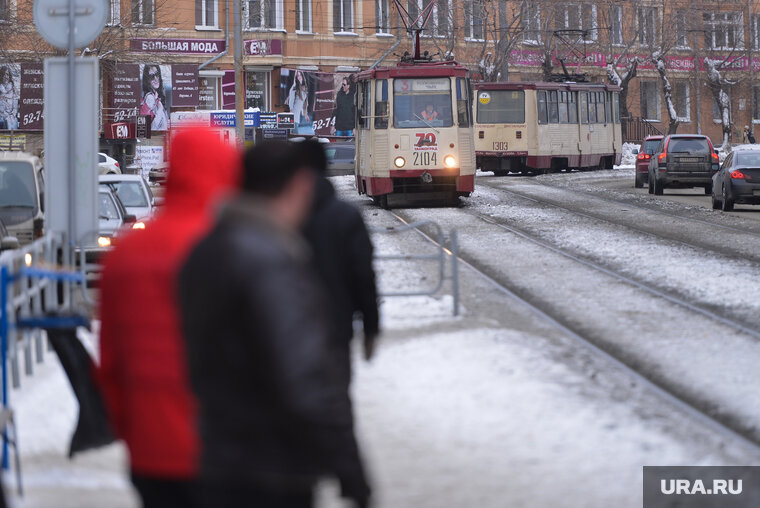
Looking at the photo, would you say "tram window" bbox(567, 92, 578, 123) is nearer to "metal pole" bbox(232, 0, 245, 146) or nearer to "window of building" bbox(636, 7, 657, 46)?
"window of building" bbox(636, 7, 657, 46)

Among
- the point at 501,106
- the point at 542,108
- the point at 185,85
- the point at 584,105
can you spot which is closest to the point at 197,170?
the point at 542,108

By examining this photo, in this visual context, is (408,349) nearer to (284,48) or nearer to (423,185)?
(423,185)

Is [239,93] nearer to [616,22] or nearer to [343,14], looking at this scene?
[343,14]

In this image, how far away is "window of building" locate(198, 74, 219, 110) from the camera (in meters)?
55.5

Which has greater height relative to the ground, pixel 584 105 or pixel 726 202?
pixel 584 105

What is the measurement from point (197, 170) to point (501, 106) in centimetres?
3965

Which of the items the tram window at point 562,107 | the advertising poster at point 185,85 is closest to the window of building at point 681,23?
the tram window at point 562,107

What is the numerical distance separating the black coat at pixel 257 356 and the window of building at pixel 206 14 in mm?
54004

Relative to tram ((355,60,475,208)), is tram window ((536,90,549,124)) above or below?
above

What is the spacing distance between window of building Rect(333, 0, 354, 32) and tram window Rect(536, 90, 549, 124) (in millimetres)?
17836

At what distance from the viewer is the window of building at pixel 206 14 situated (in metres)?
56.0

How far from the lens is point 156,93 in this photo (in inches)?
2047

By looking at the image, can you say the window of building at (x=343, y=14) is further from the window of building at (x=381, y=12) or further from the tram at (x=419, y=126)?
the tram at (x=419, y=126)

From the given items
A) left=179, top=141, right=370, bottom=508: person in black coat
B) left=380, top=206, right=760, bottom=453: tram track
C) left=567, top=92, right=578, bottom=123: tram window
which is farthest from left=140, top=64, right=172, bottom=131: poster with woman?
left=179, top=141, right=370, bottom=508: person in black coat
